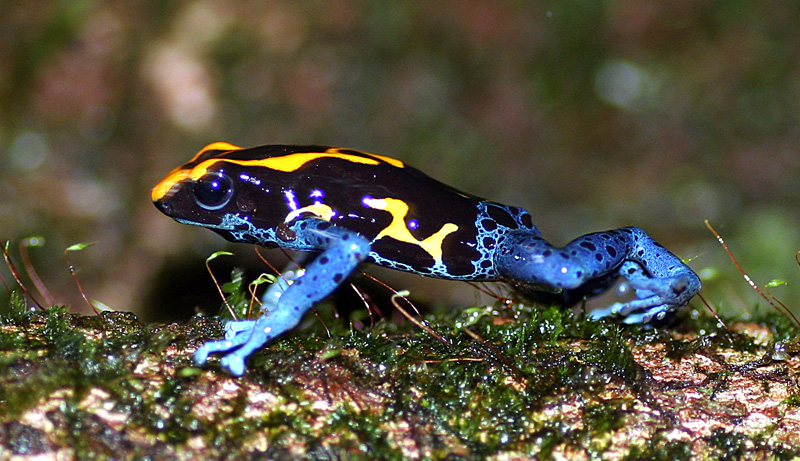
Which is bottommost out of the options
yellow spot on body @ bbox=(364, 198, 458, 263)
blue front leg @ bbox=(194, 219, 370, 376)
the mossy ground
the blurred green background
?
the mossy ground

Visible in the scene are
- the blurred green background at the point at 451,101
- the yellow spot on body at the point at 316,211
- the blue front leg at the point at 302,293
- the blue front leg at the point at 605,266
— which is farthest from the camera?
the blurred green background at the point at 451,101

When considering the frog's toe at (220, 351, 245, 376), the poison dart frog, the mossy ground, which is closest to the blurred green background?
the poison dart frog

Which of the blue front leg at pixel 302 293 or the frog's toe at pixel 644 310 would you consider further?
the frog's toe at pixel 644 310

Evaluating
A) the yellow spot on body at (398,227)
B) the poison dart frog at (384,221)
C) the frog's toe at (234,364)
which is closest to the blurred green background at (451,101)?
the poison dart frog at (384,221)

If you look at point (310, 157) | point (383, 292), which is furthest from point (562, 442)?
point (383, 292)

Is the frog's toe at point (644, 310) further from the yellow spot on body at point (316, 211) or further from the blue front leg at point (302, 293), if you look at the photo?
the yellow spot on body at point (316, 211)

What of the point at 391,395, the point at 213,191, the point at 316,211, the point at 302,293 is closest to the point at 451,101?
the point at 316,211

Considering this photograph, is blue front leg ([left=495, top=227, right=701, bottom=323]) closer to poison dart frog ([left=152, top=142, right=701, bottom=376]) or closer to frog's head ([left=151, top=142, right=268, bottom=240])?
poison dart frog ([left=152, top=142, right=701, bottom=376])
